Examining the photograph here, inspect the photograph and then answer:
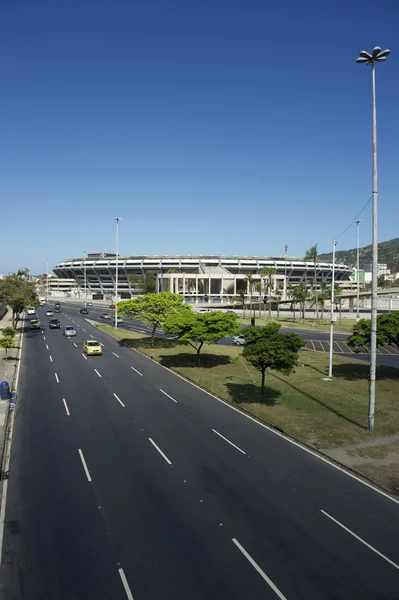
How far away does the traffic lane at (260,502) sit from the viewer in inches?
453

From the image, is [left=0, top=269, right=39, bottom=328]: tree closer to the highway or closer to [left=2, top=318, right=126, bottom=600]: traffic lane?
the highway

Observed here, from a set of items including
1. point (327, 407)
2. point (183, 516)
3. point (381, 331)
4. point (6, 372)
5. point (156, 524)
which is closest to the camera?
point (156, 524)

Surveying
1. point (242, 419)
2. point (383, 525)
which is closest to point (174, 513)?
point (383, 525)

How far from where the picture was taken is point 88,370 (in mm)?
37906

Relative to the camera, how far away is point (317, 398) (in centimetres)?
2897

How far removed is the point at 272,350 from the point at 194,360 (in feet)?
58.7

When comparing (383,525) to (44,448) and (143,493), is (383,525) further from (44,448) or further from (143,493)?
(44,448)

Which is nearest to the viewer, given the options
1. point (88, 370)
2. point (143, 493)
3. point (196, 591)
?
point (196, 591)

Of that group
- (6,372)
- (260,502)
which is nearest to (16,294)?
(6,372)

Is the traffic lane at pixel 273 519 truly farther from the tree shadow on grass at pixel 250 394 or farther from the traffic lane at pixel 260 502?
the tree shadow on grass at pixel 250 394

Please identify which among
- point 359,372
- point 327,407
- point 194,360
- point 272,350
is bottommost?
point 327,407

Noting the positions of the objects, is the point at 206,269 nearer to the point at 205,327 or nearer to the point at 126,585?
the point at 205,327

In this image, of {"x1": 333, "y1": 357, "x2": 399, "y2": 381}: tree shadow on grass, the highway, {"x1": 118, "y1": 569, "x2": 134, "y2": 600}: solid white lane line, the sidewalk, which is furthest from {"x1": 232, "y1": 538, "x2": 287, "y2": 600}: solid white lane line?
{"x1": 333, "y1": 357, "x2": 399, "y2": 381}: tree shadow on grass

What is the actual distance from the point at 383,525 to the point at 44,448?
47.0 feet
